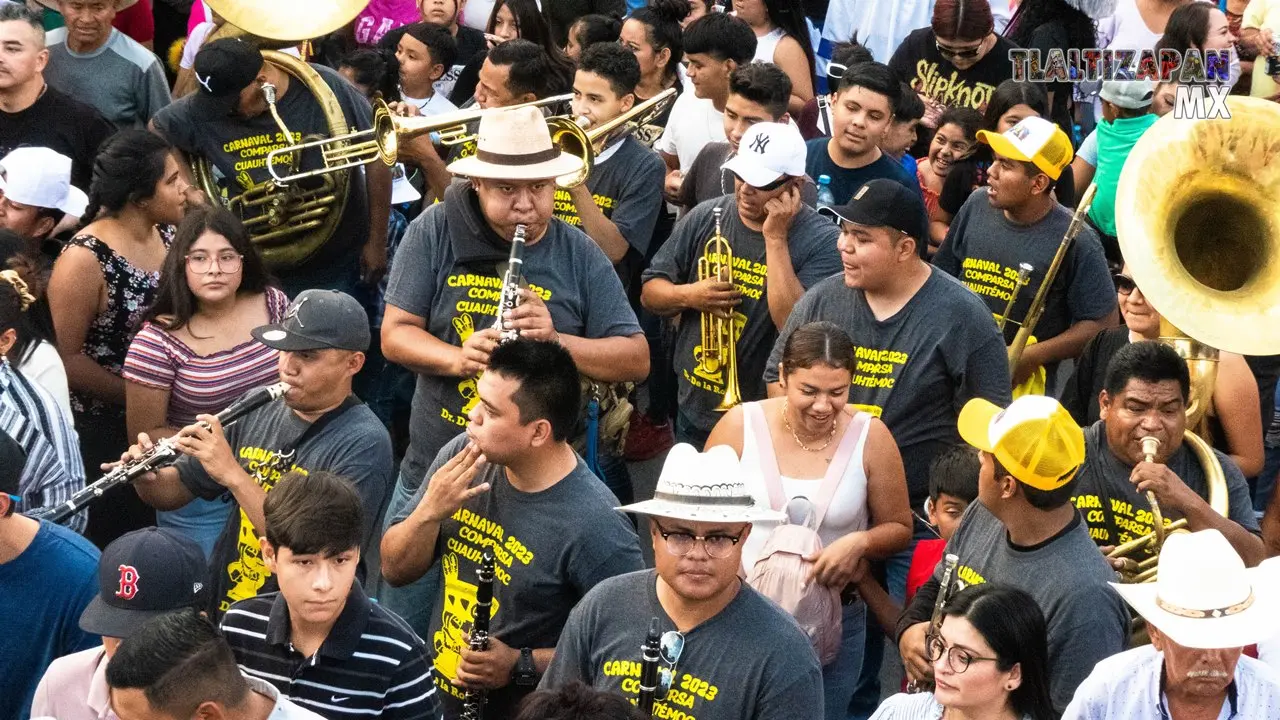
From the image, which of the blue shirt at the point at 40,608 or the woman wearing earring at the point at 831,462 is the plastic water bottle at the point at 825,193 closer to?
the woman wearing earring at the point at 831,462

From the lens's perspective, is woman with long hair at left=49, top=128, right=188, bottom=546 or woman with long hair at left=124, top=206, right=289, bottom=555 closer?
woman with long hair at left=124, top=206, right=289, bottom=555

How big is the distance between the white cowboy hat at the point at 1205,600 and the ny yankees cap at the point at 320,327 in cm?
246

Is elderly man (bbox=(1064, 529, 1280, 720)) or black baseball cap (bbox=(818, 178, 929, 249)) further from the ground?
black baseball cap (bbox=(818, 178, 929, 249))

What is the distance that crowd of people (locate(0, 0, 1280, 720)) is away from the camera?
15.6ft

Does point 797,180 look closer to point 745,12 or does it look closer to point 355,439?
point 355,439

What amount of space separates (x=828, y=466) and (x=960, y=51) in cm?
432

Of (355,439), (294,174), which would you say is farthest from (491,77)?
(355,439)

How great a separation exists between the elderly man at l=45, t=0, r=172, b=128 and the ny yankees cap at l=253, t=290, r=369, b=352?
345 centimetres

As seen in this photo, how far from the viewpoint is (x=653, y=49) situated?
9586mm

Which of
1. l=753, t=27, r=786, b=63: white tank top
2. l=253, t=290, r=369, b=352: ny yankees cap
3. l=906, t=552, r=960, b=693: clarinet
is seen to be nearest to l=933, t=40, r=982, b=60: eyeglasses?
l=753, t=27, r=786, b=63: white tank top

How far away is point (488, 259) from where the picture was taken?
6566mm

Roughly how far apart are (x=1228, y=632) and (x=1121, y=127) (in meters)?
4.72

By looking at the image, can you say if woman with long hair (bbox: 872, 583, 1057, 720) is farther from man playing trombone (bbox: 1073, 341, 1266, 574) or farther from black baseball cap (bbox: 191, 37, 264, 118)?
black baseball cap (bbox: 191, 37, 264, 118)

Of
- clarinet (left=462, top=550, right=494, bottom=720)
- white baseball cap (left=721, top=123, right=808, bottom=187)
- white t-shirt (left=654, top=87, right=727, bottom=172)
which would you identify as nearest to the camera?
clarinet (left=462, top=550, right=494, bottom=720)
